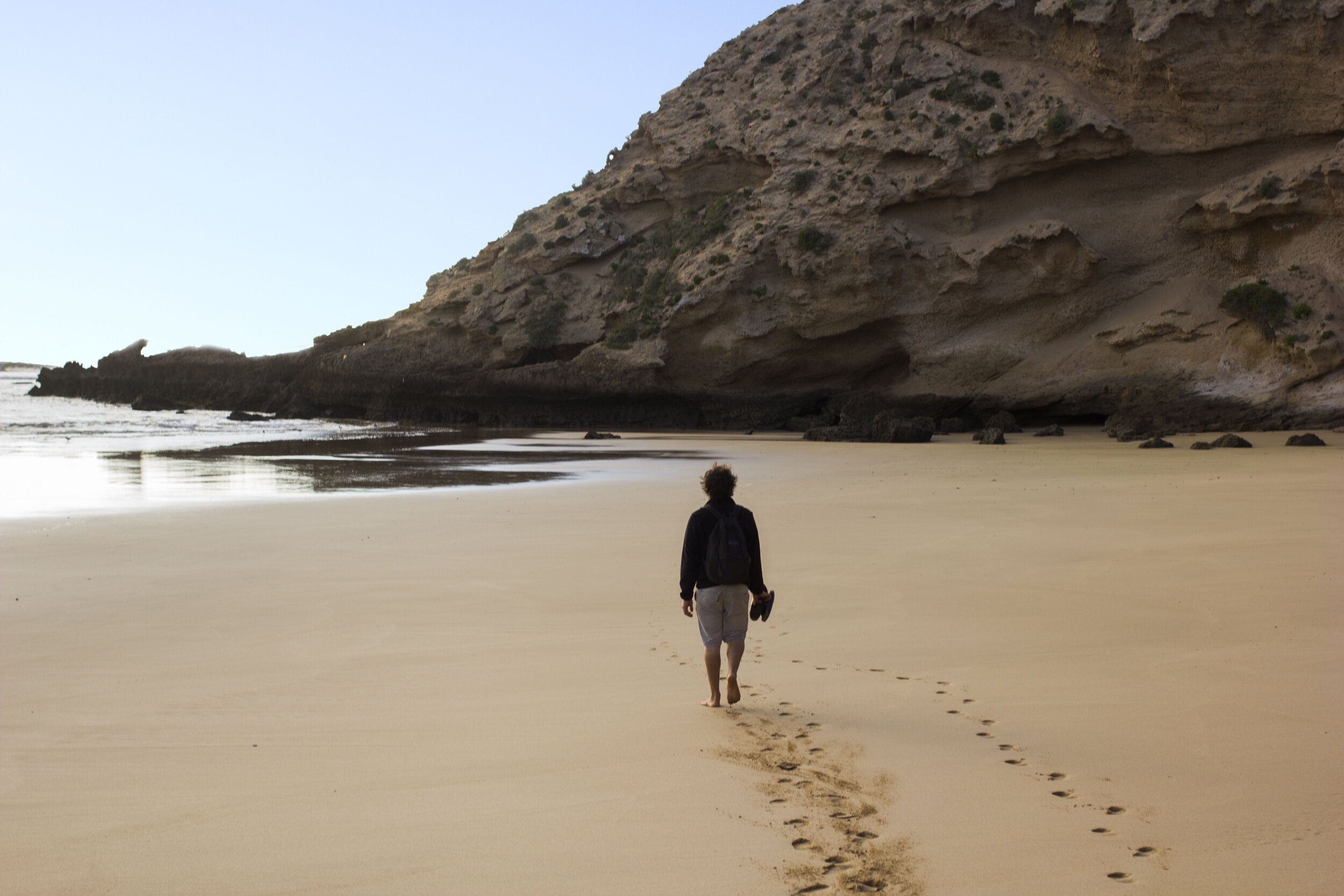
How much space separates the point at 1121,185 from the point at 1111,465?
18543mm

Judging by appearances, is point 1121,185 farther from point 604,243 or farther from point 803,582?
point 803,582

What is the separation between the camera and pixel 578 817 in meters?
3.32

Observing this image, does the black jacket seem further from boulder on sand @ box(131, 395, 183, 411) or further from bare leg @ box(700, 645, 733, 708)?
boulder on sand @ box(131, 395, 183, 411)

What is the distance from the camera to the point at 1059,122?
2952 cm

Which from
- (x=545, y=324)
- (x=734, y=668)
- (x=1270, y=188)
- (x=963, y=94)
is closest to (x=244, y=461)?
(x=734, y=668)

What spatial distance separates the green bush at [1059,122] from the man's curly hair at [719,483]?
29061 mm

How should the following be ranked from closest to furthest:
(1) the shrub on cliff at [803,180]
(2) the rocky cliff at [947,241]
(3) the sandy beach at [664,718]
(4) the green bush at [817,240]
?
(3) the sandy beach at [664,718]
(2) the rocky cliff at [947,241]
(4) the green bush at [817,240]
(1) the shrub on cliff at [803,180]

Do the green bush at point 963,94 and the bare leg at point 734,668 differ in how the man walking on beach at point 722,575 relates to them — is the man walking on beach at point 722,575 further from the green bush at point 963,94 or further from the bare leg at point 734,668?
the green bush at point 963,94

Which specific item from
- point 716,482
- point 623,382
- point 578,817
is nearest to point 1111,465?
point 716,482

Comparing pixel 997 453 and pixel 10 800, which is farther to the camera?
pixel 997 453

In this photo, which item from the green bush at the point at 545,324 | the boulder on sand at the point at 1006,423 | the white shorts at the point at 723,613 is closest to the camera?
the white shorts at the point at 723,613

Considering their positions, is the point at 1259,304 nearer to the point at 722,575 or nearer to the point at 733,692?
the point at 722,575

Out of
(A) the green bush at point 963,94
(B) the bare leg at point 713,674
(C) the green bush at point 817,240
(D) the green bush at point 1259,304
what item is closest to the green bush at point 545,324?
(C) the green bush at point 817,240

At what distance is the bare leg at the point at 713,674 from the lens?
451 centimetres
